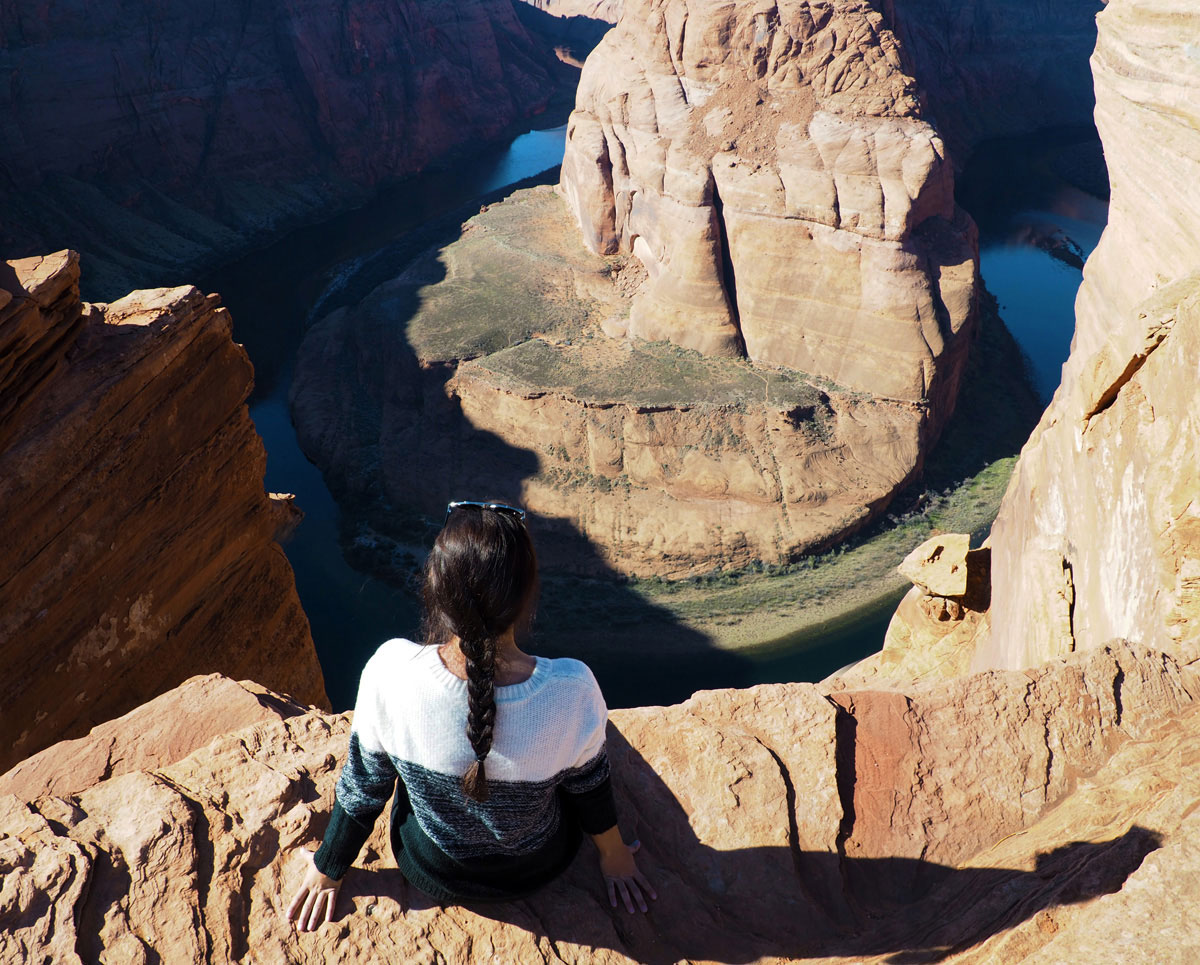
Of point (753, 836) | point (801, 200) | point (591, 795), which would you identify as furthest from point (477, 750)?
point (801, 200)

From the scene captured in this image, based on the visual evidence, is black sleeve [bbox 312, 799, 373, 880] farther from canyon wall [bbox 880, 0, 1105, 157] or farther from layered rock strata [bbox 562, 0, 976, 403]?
canyon wall [bbox 880, 0, 1105, 157]

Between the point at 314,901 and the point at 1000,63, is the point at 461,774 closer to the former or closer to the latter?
the point at 314,901

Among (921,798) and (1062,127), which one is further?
(1062,127)

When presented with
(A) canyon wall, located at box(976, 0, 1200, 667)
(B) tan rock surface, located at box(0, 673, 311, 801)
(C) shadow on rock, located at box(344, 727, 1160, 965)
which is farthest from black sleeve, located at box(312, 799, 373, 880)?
(A) canyon wall, located at box(976, 0, 1200, 667)

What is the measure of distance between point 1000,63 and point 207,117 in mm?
40224

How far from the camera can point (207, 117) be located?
38.5m

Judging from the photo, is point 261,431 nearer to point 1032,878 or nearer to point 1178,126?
point 1178,126

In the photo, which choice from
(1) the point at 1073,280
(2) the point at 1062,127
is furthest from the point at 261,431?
(2) the point at 1062,127

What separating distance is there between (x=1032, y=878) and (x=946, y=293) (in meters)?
18.7

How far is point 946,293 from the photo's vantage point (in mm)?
19953

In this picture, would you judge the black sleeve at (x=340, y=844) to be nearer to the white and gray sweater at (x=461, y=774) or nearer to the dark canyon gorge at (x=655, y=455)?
the white and gray sweater at (x=461, y=774)

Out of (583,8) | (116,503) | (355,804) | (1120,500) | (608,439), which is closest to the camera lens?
(355,804)

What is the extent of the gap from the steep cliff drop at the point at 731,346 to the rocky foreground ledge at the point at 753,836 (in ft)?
49.4

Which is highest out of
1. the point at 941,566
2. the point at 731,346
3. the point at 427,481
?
the point at 941,566
